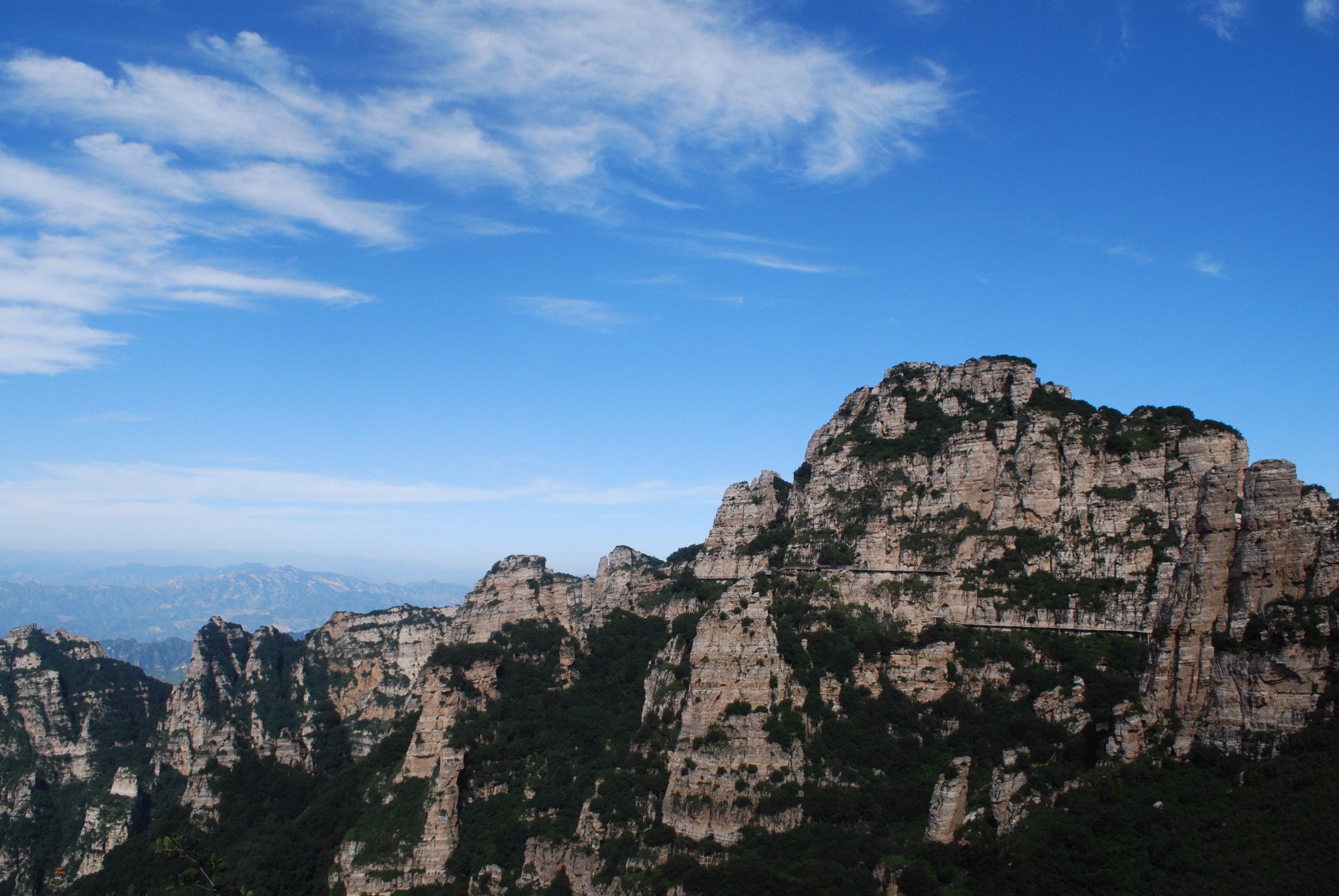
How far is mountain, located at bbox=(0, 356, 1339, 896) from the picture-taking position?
42062 millimetres

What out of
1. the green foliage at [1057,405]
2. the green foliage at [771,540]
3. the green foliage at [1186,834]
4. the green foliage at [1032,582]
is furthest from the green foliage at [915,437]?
the green foliage at [1186,834]

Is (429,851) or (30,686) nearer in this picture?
(429,851)

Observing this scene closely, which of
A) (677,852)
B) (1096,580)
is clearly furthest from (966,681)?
(677,852)

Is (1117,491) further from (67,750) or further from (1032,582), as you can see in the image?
(67,750)

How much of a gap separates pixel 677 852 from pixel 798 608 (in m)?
18.8

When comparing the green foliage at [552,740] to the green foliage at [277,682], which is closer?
the green foliage at [552,740]

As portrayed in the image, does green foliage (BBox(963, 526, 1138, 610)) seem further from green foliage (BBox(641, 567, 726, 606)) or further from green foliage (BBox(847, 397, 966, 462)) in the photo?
green foliage (BBox(641, 567, 726, 606))

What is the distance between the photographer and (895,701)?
61812mm

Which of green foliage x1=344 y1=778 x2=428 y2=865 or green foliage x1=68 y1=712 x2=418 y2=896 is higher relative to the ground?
green foliage x1=344 y1=778 x2=428 y2=865

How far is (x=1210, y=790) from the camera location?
134 ft

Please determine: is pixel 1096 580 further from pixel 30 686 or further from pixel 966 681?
pixel 30 686

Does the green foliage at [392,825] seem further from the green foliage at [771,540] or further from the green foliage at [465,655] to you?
the green foliage at [771,540]

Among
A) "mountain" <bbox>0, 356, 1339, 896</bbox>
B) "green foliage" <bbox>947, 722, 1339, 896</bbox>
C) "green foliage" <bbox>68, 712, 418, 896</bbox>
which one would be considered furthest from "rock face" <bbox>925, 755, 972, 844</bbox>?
"green foliage" <bbox>68, 712, 418, 896</bbox>

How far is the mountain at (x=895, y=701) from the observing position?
42.1 metres
